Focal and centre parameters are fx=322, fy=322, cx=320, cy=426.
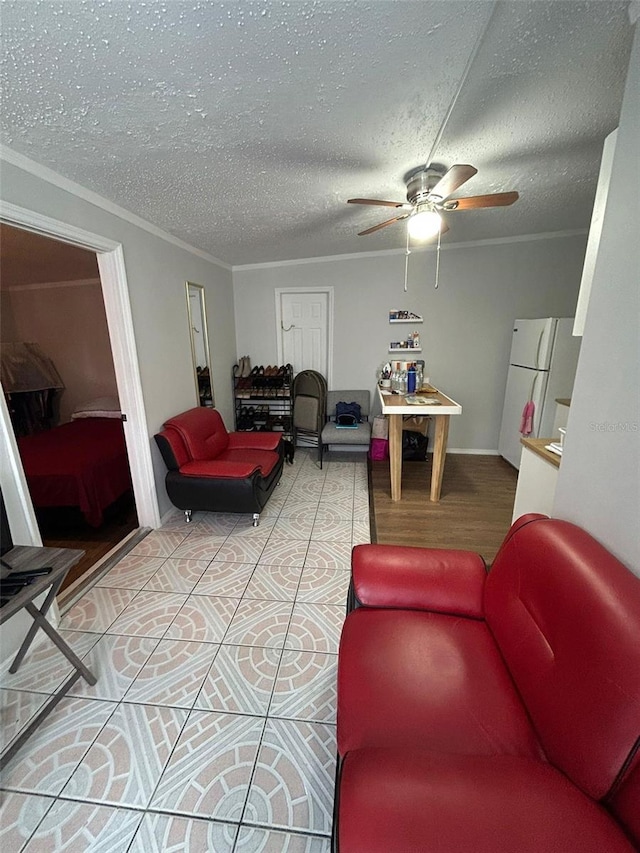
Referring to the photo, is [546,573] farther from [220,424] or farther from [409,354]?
[409,354]

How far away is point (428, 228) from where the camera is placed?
2.09 m

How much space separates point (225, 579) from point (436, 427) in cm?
216

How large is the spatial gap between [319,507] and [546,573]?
2132mm

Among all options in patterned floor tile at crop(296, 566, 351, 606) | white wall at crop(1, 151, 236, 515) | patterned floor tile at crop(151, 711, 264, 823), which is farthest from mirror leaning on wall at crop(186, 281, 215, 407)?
patterned floor tile at crop(151, 711, 264, 823)

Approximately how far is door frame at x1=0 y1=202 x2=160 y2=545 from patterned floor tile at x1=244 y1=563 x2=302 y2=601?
111 cm

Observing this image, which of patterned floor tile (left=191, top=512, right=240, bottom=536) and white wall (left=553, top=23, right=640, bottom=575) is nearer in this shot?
white wall (left=553, top=23, right=640, bottom=575)

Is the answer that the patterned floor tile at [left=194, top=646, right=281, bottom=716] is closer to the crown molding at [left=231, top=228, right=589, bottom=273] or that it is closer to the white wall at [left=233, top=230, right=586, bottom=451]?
the white wall at [left=233, top=230, right=586, bottom=451]

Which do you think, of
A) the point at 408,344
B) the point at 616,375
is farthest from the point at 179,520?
the point at 408,344

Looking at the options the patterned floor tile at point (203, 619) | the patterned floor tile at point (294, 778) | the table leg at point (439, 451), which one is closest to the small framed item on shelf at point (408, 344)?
the table leg at point (439, 451)

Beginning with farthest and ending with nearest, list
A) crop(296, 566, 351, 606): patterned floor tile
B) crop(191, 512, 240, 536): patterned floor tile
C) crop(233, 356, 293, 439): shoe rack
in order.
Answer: crop(233, 356, 293, 439): shoe rack → crop(191, 512, 240, 536): patterned floor tile → crop(296, 566, 351, 606): patterned floor tile

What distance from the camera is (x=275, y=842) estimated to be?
3.31ft

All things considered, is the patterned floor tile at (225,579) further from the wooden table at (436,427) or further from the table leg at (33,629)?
the wooden table at (436,427)

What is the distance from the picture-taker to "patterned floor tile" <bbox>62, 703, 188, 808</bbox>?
3.67 feet

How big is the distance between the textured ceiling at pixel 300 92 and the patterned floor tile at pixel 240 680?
2.42 m
